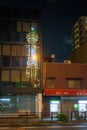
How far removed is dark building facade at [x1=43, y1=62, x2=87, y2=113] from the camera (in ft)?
149

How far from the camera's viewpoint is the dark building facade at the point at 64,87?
4538cm

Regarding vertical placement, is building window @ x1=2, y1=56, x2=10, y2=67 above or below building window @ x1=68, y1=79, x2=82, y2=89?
above

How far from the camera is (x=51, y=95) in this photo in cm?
4503

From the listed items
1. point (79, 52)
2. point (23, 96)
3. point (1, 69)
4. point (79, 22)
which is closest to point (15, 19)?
point (1, 69)

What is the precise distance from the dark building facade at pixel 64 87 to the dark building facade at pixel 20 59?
4.72 feet

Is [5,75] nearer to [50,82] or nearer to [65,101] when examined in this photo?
[50,82]

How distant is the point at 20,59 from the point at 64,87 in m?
7.53

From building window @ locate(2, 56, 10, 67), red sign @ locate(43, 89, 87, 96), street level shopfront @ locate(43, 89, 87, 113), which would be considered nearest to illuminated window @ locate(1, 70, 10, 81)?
building window @ locate(2, 56, 10, 67)

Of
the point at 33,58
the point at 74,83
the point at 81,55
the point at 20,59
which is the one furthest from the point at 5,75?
the point at 81,55

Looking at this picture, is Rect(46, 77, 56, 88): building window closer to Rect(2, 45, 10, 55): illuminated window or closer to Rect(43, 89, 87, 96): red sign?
Rect(43, 89, 87, 96): red sign

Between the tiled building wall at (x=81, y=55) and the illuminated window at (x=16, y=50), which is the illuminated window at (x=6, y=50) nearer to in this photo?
the illuminated window at (x=16, y=50)

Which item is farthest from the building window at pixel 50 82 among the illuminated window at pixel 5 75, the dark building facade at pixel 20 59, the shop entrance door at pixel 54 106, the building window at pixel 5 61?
the building window at pixel 5 61

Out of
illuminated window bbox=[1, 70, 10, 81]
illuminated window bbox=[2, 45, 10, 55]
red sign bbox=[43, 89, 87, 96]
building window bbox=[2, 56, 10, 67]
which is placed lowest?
red sign bbox=[43, 89, 87, 96]

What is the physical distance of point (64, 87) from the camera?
153 ft
